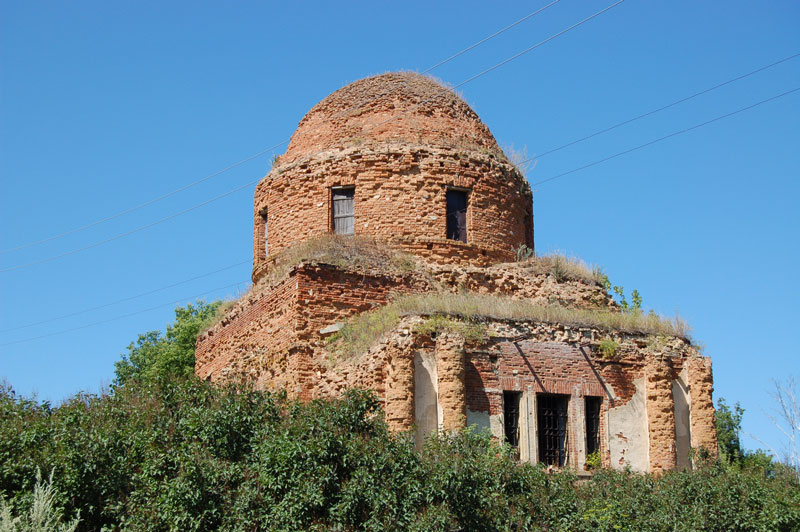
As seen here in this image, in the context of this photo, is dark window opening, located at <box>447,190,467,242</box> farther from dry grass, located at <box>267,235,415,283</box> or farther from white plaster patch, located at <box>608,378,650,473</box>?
white plaster patch, located at <box>608,378,650,473</box>

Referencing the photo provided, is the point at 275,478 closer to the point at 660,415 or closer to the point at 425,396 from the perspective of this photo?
the point at 425,396

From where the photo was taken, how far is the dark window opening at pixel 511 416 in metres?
18.5

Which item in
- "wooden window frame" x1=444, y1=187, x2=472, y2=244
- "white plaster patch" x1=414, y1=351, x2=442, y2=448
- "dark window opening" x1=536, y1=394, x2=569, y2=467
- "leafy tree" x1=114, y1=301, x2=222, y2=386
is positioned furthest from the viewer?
"leafy tree" x1=114, y1=301, x2=222, y2=386

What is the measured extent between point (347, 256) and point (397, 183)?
288 centimetres

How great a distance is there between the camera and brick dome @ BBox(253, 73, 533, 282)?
2334cm

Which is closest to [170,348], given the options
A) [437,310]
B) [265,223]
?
[265,223]

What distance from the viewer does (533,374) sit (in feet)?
62.2

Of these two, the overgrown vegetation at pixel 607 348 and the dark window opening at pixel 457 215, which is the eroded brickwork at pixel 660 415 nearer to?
the overgrown vegetation at pixel 607 348

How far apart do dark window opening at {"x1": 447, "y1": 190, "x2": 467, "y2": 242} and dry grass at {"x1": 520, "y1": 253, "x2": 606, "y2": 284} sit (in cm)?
171

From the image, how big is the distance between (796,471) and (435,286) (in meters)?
8.55

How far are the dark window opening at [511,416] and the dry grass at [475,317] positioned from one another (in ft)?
5.15

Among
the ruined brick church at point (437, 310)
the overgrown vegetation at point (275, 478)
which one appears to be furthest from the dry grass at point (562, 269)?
the overgrown vegetation at point (275, 478)

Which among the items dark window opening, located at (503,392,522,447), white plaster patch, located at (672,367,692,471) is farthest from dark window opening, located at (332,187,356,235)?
white plaster patch, located at (672,367,692,471)

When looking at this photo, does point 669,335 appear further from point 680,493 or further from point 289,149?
point 289,149
